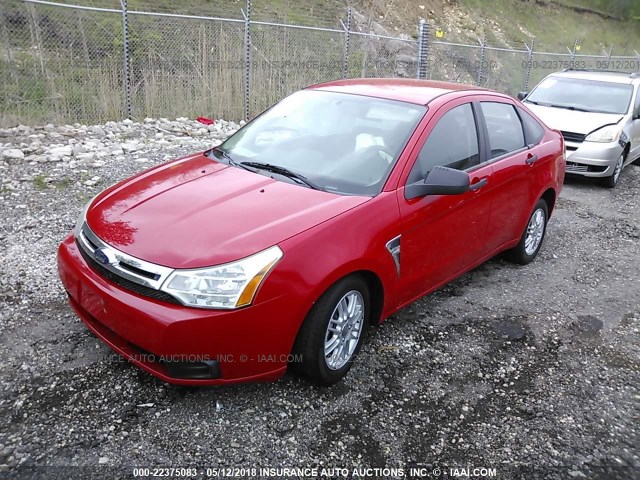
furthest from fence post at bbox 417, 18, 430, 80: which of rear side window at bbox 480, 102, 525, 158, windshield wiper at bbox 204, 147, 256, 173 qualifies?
windshield wiper at bbox 204, 147, 256, 173

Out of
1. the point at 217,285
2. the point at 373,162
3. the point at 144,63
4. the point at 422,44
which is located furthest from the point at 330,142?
the point at 422,44

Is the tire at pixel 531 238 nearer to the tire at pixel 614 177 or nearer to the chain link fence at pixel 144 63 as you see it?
the tire at pixel 614 177

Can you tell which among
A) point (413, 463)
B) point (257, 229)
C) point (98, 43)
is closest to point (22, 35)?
point (98, 43)

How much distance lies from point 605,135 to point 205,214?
718 centimetres

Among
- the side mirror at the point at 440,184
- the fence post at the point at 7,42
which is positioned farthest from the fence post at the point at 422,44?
the side mirror at the point at 440,184

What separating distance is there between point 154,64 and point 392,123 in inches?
293

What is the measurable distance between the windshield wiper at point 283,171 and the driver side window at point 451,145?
24.6 inches

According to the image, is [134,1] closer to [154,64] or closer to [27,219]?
[154,64]

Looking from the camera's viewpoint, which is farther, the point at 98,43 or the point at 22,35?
the point at 98,43

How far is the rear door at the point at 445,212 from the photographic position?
136 inches

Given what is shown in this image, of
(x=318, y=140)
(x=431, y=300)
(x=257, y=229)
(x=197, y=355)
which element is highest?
(x=318, y=140)

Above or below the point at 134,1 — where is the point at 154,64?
A: below

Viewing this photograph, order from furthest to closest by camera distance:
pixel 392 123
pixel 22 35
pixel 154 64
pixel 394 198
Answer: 1. pixel 154 64
2. pixel 22 35
3. pixel 392 123
4. pixel 394 198

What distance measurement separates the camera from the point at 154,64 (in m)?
9.80
